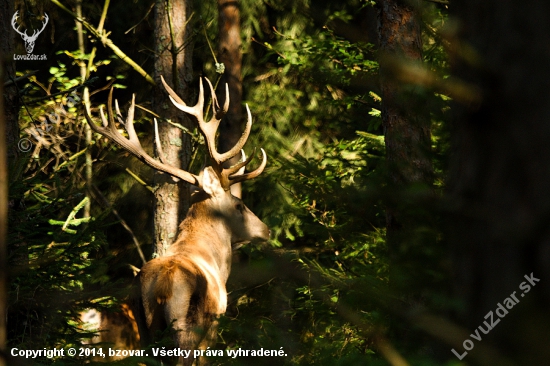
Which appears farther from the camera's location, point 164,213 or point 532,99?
point 164,213

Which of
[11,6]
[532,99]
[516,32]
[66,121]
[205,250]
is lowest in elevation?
[205,250]

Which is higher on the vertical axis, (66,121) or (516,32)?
(516,32)

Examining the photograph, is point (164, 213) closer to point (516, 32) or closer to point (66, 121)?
point (66, 121)

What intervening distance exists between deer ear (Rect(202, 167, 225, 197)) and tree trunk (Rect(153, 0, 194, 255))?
782mm

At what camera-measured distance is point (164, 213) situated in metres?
7.98

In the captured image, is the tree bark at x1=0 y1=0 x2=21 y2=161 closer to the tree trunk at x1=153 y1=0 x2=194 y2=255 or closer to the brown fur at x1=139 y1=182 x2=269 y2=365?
the brown fur at x1=139 y1=182 x2=269 y2=365

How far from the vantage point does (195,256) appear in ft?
21.2

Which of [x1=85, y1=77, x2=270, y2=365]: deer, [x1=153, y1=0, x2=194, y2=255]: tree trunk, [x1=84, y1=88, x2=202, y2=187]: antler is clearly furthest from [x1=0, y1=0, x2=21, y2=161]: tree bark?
[x1=153, y1=0, x2=194, y2=255]: tree trunk

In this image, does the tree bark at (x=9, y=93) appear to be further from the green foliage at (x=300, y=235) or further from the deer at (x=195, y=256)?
the deer at (x=195, y=256)

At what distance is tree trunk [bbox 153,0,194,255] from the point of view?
7961 millimetres

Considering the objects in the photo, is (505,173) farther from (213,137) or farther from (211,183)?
(213,137)

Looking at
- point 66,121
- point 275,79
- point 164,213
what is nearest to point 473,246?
point 164,213

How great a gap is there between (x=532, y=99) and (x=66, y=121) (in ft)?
32.3
